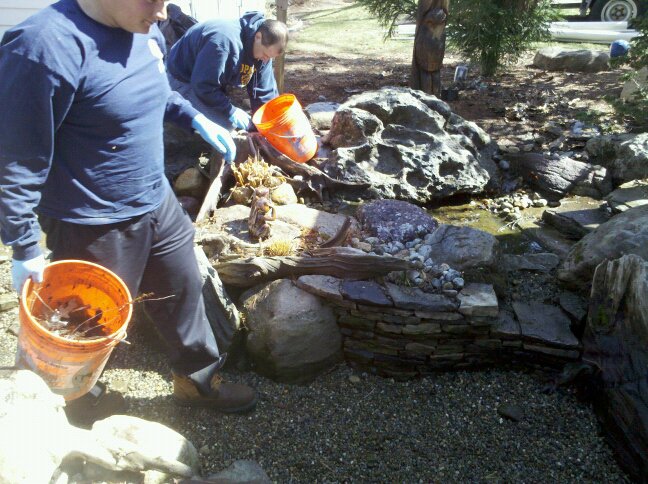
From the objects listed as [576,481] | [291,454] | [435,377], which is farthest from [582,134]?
[291,454]

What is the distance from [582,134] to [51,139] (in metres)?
5.64

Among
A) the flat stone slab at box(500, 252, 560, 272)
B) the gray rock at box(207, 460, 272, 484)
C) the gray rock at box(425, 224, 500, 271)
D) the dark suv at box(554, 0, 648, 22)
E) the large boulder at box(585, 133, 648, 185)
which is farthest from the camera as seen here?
the dark suv at box(554, 0, 648, 22)

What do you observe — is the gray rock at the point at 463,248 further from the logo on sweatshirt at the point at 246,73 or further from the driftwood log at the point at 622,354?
the logo on sweatshirt at the point at 246,73

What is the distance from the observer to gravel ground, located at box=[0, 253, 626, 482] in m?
2.76

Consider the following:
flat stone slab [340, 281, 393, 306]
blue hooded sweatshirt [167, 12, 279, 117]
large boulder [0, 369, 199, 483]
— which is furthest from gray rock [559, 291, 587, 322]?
blue hooded sweatshirt [167, 12, 279, 117]

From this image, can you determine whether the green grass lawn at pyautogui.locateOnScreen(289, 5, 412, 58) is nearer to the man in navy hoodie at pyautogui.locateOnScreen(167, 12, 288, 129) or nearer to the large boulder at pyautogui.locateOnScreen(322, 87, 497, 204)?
the large boulder at pyautogui.locateOnScreen(322, 87, 497, 204)

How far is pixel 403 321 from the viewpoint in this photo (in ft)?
10.9

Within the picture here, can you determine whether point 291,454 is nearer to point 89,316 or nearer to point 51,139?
point 89,316

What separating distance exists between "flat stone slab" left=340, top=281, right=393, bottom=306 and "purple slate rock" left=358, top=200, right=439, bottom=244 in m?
0.57

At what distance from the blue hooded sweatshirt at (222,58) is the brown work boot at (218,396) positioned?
2.39 metres

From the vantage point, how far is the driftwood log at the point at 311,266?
3.38 metres

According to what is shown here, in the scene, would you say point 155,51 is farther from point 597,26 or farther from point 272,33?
point 597,26

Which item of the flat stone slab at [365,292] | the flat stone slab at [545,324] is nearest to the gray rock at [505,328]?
the flat stone slab at [545,324]

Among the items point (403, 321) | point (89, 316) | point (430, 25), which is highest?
point (430, 25)
